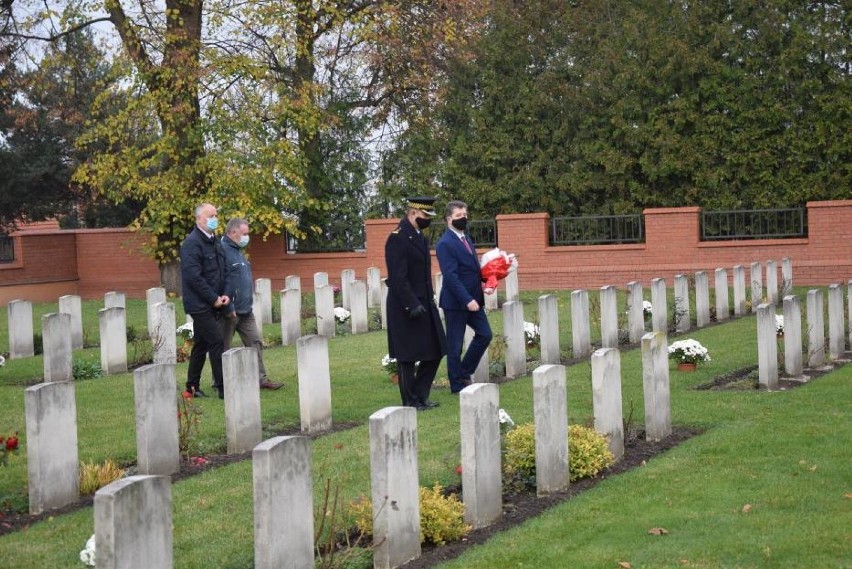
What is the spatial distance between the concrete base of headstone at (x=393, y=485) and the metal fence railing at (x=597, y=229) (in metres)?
23.2

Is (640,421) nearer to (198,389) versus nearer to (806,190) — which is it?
(198,389)

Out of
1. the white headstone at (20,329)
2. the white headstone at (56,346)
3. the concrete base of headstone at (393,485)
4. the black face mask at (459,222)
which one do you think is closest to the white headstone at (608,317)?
the black face mask at (459,222)

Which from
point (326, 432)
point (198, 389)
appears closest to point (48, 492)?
point (326, 432)

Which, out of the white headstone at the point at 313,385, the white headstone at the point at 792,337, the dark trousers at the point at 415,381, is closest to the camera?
the white headstone at the point at 313,385

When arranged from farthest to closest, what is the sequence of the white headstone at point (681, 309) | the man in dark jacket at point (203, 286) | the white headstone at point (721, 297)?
the white headstone at point (721, 297), the white headstone at point (681, 309), the man in dark jacket at point (203, 286)

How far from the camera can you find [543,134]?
33156 mm

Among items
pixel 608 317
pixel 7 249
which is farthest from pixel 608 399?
pixel 7 249

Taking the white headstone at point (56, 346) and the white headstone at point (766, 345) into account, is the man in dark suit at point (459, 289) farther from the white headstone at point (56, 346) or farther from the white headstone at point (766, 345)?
the white headstone at point (56, 346)

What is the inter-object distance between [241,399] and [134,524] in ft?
16.6

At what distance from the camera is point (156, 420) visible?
9.63 m

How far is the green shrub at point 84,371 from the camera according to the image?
52.4 ft

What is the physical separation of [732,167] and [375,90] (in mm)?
9943

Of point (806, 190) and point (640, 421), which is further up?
point (806, 190)

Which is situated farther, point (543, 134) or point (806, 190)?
point (543, 134)
